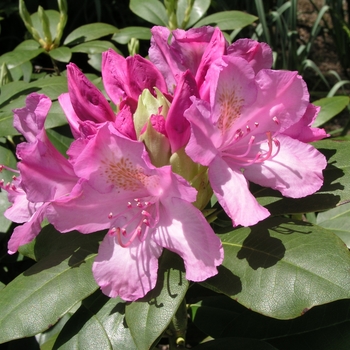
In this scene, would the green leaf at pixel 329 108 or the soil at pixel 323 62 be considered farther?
the soil at pixel 323 62

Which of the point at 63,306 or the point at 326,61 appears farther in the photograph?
the point at 326,61

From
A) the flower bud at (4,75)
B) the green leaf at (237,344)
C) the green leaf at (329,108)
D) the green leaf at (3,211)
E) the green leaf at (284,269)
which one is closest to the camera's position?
the green leaf at (284,269)

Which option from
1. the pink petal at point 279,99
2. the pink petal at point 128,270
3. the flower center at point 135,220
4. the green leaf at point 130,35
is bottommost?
the green leaf at point 130,35

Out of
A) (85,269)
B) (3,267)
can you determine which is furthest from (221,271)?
(3,267)

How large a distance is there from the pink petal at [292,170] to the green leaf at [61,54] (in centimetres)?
89

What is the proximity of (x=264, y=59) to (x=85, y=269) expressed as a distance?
1.64 ft

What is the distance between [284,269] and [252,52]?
38 cm

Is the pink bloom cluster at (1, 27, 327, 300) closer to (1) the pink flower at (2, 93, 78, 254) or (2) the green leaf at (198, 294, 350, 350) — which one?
(1) the pink flower at (2, 93, 78, 254)

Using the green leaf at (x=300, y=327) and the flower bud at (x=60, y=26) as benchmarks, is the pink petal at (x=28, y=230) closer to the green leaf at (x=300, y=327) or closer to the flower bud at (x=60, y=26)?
the green leaf at (x=300, y=327)

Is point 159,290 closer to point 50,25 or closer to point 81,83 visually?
point 81,83

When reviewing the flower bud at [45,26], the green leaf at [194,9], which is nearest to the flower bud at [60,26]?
the flower bud at [45,26]

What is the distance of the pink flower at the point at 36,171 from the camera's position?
2.75ft

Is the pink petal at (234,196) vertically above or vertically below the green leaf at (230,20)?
above

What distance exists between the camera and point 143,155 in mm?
799
